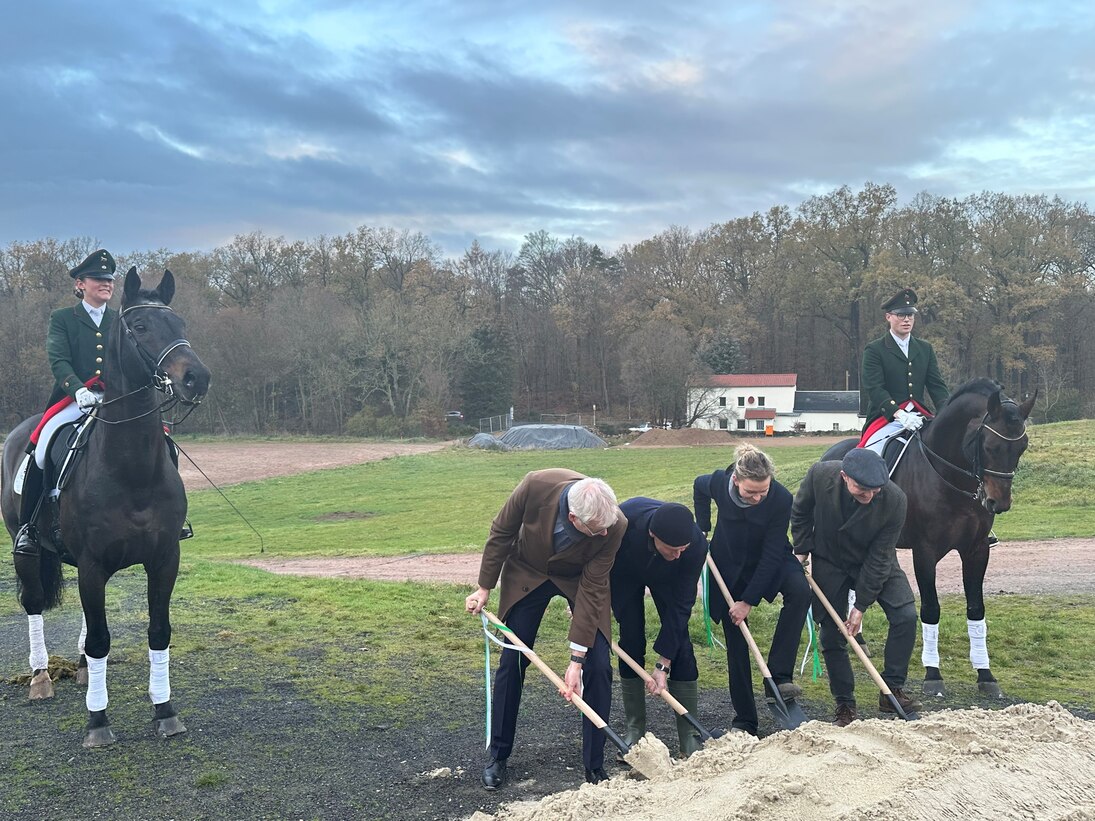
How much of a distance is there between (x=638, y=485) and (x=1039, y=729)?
23.0 m

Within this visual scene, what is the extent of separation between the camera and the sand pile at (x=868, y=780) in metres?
4.07

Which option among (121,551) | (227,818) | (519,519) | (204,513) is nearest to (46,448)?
(121,551)

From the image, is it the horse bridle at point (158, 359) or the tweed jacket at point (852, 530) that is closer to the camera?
the horse bridle at point (158, 359)

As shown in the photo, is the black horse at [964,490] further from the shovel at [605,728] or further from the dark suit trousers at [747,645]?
the shovel at [605,728]

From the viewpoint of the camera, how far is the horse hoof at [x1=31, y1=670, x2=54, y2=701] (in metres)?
6.65

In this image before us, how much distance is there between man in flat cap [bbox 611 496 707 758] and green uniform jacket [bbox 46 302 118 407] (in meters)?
4.25

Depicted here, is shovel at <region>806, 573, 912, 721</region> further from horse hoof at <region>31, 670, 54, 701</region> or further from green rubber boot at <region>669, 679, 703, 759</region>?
horse hoof at <region>31, 670, 54, 701</region>

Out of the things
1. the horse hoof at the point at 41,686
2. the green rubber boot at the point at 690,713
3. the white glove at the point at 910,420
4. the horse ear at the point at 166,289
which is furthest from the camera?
the white glove at the point at 910,420

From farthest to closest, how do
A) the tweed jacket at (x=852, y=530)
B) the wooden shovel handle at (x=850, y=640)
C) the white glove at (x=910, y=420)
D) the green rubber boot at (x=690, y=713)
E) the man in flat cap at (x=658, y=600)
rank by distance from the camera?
the white glove at (x=910, y=420) → the tweed jacket at (x=852, y=530) → the wooden shovel handle at (x=850, y=640) → the green rubber boot at (x=690, y=713) → the man in flat cap at (x=658, y=600)

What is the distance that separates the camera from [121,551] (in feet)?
19.6

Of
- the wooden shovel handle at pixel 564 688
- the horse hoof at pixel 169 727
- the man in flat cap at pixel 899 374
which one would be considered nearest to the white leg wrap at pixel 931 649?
the man in flat cap at pixel 899 374

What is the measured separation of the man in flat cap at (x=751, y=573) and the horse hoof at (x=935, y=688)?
1.46 metres

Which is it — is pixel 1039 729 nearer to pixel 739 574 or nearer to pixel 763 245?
pixel 739 574

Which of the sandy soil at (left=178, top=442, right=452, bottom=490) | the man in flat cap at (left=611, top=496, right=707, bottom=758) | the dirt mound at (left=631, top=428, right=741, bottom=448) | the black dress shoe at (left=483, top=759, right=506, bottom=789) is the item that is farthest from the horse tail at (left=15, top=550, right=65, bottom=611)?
the dirt mound at (left=631, top=428, right=741, bottom=448)
